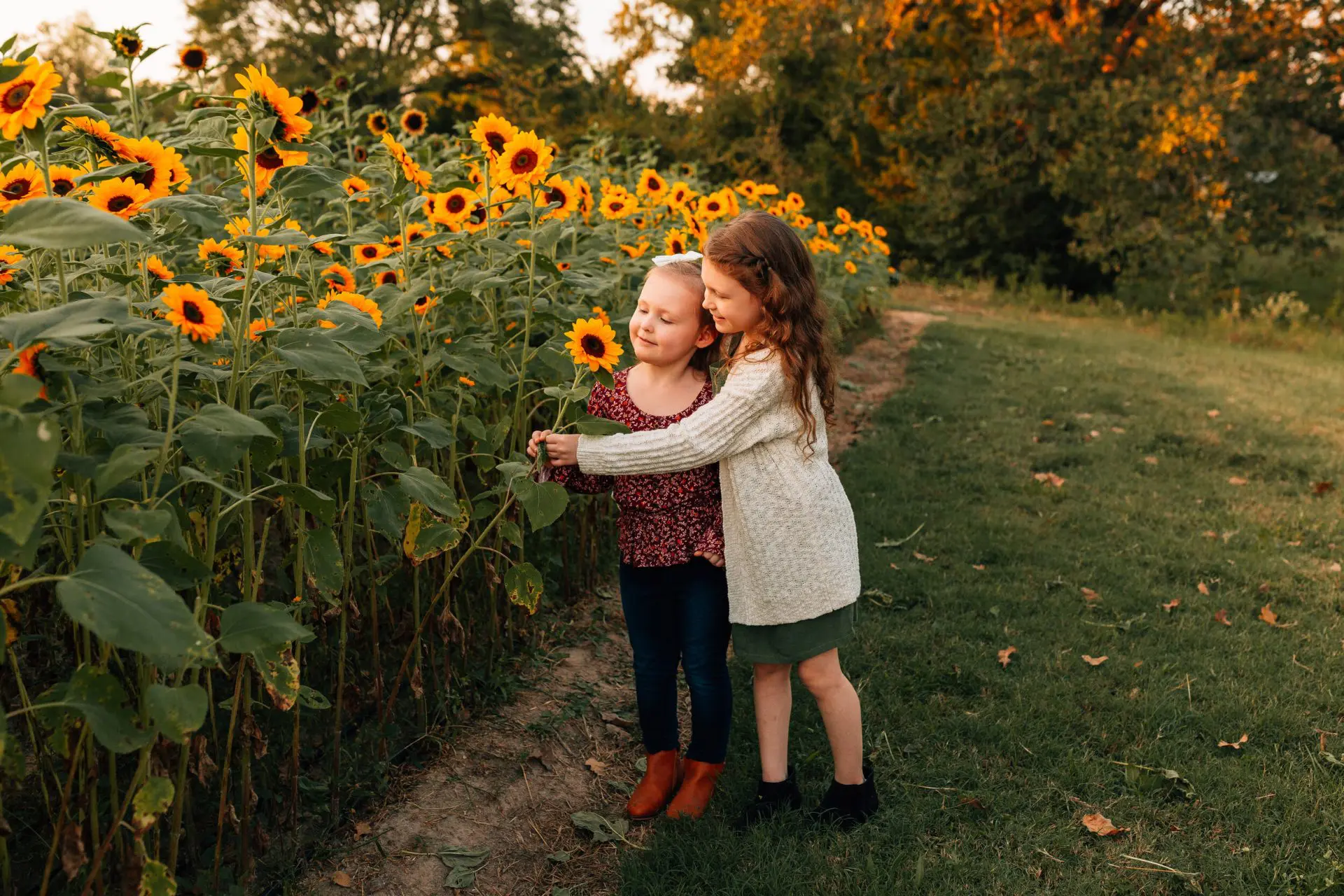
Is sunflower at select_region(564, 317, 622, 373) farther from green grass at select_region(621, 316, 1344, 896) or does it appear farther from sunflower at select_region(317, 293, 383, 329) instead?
green grass at select_region(621, 316, 1344, 896)

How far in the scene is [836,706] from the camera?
95.0 inches

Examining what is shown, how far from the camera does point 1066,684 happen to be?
326 centimetres

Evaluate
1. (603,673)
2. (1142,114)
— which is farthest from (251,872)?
(1142,114)

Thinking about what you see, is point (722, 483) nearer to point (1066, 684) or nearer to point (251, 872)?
point (251, 872)

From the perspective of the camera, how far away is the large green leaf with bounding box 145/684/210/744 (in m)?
1.45

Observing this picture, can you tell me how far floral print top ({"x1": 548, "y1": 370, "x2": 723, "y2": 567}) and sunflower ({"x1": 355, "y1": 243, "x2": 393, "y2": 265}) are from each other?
83 centimetres

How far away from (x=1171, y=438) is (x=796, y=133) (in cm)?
1059

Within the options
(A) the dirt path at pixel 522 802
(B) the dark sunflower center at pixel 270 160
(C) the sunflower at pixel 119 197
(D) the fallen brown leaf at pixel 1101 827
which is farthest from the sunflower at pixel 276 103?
(D) the fallen brown leaf at pixel 1101 827

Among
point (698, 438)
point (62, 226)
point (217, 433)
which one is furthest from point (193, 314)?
point (698, 438)

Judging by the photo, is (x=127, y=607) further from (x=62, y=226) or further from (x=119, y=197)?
(x=119, y=197)

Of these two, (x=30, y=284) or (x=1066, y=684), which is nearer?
(x=30, y=284)

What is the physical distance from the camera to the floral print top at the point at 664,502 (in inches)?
94.9

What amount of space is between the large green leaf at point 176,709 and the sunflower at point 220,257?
982 millimetres

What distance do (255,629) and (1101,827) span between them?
1.98 m
